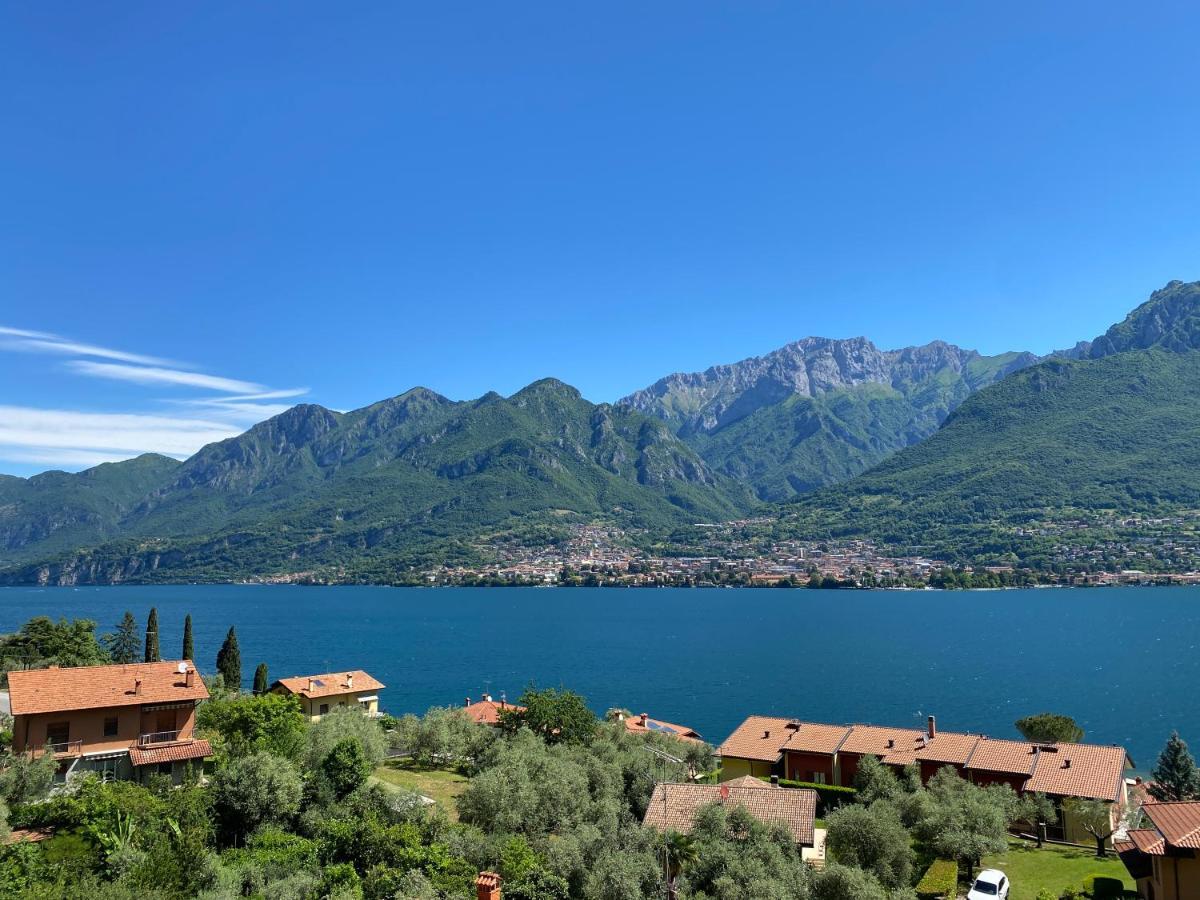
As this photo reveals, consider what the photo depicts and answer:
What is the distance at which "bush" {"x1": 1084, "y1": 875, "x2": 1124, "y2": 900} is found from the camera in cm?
2330

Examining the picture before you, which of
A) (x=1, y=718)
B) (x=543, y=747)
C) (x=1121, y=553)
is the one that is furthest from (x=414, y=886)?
(x=1121, y=553)

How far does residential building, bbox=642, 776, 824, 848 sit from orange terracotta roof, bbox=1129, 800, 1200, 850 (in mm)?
8784

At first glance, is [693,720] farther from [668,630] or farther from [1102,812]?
[668,630]

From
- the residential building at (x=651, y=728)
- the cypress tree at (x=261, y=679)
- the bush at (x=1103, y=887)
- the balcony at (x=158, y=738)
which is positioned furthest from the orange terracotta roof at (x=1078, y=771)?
the cypress tree at (x=261, y=679)

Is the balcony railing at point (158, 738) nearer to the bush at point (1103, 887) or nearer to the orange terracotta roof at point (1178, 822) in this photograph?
the bush at point (1103, 887)

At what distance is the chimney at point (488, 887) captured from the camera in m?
16.9

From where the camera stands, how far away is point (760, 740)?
41062 millimetres

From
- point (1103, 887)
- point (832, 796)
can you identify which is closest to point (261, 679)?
point (832, 796)

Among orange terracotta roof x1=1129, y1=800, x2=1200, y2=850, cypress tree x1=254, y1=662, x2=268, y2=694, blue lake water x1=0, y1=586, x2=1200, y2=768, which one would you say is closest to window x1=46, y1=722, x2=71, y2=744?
cypress tree x1=254, y1=662, x2=268, y2=694

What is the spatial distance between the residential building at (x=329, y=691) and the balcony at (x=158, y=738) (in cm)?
1672

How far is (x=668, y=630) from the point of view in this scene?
128m

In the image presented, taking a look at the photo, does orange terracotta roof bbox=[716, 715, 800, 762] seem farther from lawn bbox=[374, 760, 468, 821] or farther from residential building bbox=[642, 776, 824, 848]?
lawn bbox=[374, 760, 468, 821]

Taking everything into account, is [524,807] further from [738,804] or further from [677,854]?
[738,804]

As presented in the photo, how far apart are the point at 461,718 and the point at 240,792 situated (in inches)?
678
